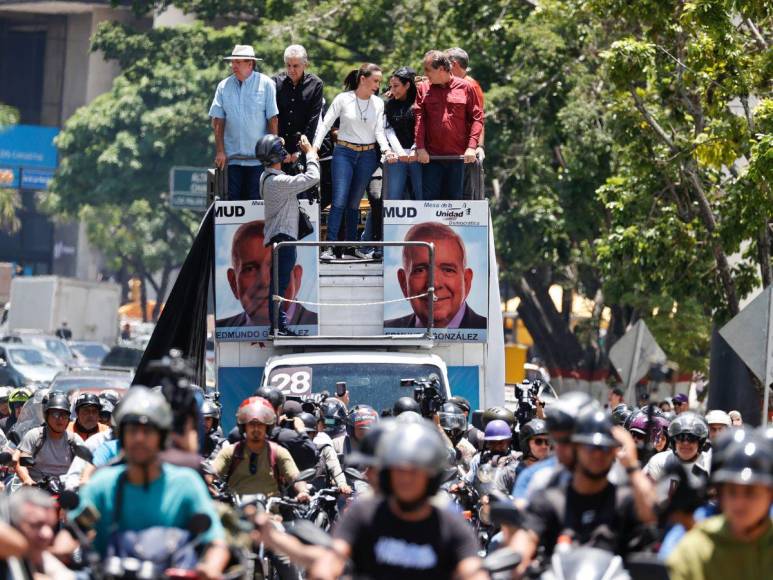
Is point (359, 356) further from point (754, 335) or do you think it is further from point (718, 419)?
point (754, 335)

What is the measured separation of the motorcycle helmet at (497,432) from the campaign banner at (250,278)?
3.96m

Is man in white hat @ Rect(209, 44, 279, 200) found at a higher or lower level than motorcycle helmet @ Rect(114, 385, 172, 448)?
higher

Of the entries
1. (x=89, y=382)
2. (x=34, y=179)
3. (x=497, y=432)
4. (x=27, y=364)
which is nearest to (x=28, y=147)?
(x=34, y=179)

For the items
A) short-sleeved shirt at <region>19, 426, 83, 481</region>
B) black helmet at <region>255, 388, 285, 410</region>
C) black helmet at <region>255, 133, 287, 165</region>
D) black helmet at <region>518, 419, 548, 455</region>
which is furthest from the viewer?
black helmet at <region>255, 133, 287, 165</region>

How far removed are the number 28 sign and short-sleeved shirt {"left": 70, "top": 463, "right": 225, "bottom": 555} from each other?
795cm

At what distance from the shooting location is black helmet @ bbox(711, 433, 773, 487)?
6727 millimetres

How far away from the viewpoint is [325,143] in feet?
59.7

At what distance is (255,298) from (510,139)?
16207 millimetres

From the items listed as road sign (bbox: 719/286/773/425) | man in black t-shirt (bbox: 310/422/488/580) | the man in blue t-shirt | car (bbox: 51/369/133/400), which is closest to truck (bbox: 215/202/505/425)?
road sign (bbox: 719/286/773/425)

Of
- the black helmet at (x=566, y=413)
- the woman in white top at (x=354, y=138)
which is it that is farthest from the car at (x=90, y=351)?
the black helmet at (x=566, y=413)

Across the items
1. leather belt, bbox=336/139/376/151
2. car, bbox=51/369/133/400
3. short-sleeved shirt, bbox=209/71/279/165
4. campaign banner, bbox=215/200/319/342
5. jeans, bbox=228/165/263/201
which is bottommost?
car, bbox=51/369/133/400

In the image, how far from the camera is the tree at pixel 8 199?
224ft

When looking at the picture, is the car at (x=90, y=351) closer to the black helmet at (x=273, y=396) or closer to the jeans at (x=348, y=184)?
the jeans at (x=348, y=184)

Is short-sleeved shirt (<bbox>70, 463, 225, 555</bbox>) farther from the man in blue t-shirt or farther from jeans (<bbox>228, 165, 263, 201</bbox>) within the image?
jeans (<bbox>228, 165, 263, 201</bbox>)
